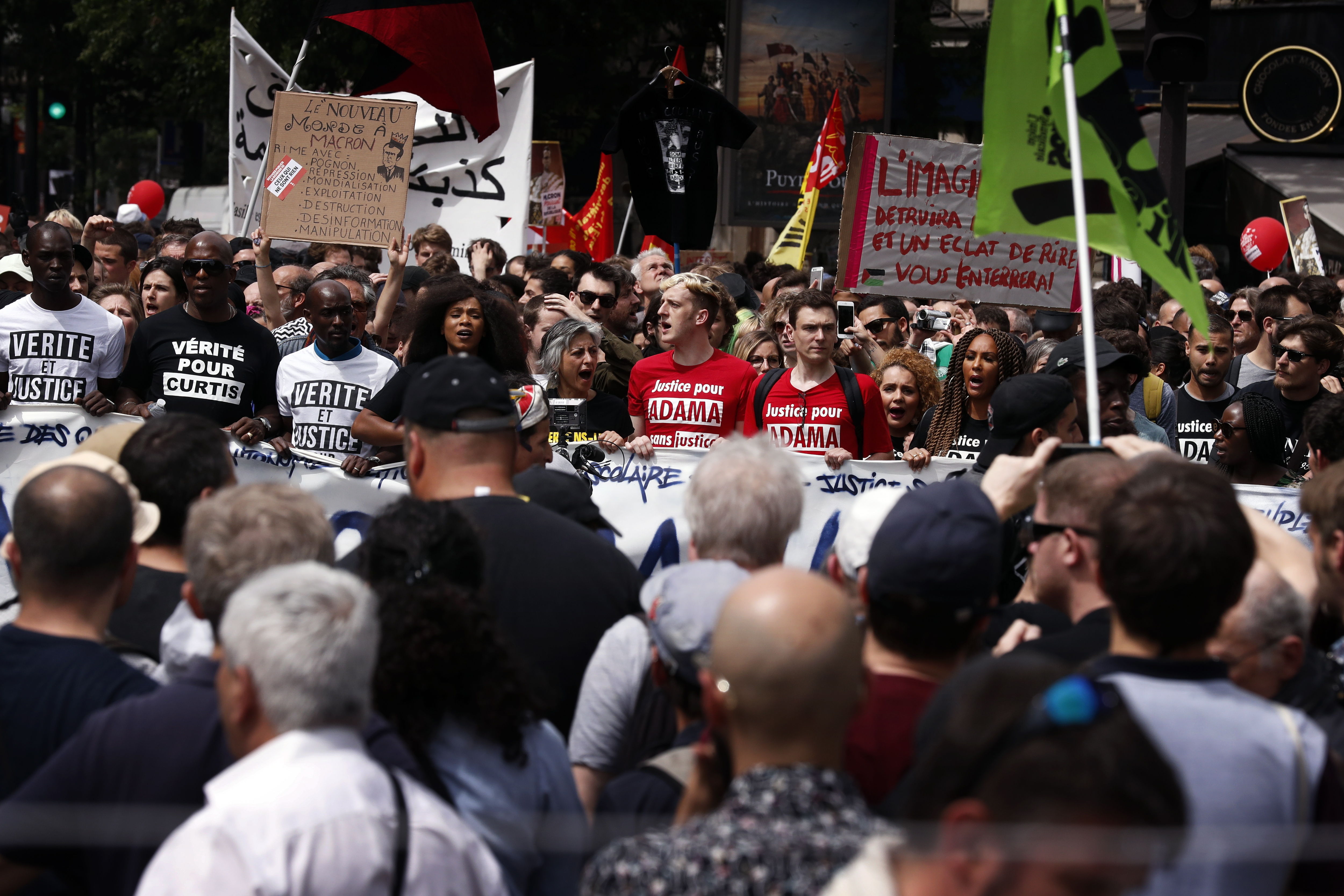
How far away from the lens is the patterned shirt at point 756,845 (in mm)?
1878

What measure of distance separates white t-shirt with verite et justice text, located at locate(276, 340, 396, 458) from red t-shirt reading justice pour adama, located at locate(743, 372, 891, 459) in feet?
5.30

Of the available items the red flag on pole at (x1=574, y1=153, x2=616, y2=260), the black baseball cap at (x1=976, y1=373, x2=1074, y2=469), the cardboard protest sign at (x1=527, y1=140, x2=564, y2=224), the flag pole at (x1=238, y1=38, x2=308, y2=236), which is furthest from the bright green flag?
the cardboard protest sign at (x1=527, y1=140, x2=564, y2=224)

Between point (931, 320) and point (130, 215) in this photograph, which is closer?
point (931, 320)

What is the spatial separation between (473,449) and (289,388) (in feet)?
8.60

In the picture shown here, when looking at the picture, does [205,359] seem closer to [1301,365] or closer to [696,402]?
[696,402]

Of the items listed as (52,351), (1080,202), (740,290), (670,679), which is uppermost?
(1080,202)

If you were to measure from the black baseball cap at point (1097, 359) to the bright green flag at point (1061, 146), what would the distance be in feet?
2.62

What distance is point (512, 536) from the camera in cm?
327

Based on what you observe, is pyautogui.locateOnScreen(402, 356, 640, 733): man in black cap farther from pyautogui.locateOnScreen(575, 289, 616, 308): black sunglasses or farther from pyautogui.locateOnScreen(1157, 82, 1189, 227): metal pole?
pyautogui.locateOnScreen(1157, 82, 1189, 227): metal pole

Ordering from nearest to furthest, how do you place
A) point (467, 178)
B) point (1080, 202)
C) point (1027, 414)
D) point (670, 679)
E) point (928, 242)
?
point (670, 679), point (1080, 202), point (1027, 414), point (928, 242), point (467, 178)

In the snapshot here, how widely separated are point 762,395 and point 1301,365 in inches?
93.3

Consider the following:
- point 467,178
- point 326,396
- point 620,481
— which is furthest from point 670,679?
point 467,178

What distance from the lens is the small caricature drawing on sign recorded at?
27.1 feet

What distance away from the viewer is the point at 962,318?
10422mm
